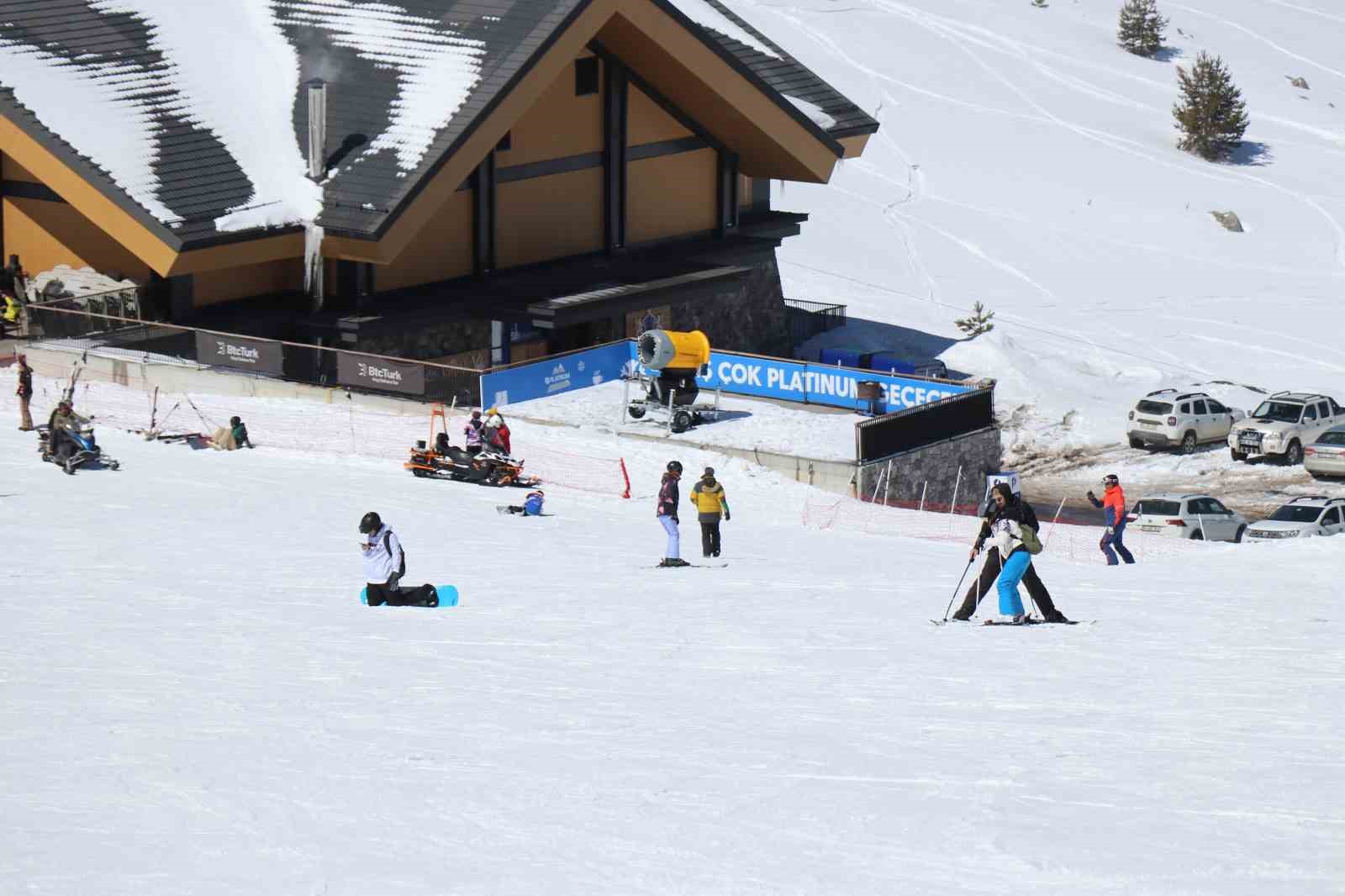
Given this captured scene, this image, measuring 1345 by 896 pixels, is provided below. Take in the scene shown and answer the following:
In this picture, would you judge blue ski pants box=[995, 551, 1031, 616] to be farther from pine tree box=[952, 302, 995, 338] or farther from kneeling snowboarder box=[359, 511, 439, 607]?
pine tree box=[952, 302, 995, 338]

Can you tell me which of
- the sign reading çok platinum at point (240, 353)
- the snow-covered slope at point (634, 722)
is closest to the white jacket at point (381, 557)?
the snow-covered slope at point (634, 722)

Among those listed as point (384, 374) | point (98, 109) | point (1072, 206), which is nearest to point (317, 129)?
point (98, 109)

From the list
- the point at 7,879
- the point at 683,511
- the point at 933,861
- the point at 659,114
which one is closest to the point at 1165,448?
the point at 659,114

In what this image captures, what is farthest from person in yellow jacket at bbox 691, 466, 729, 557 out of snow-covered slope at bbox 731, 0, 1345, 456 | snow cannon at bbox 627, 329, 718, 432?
snow-covered slope at bbox 731, 0, 1345, 456

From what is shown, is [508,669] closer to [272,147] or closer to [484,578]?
[484,578]

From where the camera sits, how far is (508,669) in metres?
18.9

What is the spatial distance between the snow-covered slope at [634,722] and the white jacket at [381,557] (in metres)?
0.46

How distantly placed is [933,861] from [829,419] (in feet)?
87.7

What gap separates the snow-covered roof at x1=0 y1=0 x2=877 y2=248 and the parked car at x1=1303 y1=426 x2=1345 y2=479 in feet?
50.1

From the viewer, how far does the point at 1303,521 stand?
35.3m

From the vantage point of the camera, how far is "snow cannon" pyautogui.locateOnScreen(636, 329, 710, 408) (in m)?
38.1

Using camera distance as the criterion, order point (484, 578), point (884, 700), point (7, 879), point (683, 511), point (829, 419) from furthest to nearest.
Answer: point (829, 419)
point (683, 511)
point (484, 578)
point (884, 700)
point (7, 879)

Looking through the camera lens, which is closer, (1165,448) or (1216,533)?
(1216,533)

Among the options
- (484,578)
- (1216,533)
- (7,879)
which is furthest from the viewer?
(1216,533)
